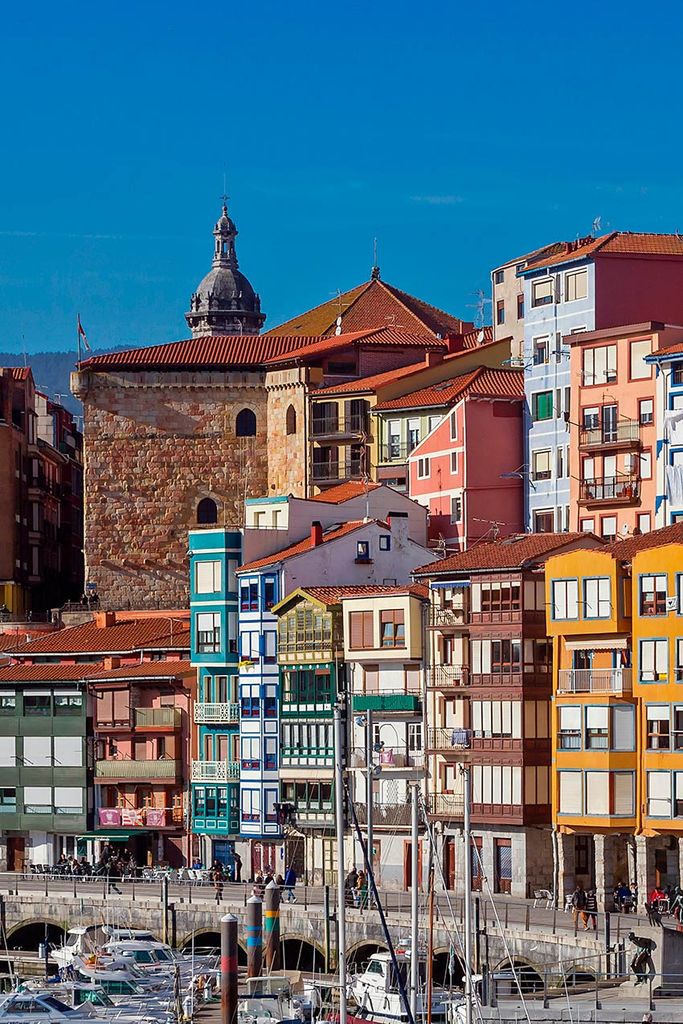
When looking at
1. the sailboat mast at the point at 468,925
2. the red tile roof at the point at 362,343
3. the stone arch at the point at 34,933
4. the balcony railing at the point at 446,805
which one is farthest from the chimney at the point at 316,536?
the sailboat mast at the point at 468,925

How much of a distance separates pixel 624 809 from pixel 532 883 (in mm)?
4501

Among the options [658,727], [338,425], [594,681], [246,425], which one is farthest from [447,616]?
[246,425]

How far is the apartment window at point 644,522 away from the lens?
326 feet

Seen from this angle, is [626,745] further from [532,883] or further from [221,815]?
[221,815]

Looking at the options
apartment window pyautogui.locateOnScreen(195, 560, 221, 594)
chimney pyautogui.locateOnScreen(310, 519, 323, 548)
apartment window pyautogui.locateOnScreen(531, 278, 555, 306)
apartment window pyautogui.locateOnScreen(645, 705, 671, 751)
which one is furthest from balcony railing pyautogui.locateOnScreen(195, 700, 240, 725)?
apartment window pyautogui.locateOnScreen(645, 705, 671, 751)

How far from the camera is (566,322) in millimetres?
105000

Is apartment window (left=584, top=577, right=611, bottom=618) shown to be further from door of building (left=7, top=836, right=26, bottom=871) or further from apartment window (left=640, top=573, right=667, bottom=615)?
door of building (left=7, top=836, right=26, bottom=871)

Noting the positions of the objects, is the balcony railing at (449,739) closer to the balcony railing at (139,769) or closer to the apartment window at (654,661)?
the apartment window at (654,661)

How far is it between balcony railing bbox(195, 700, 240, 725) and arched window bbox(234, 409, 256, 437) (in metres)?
25.2

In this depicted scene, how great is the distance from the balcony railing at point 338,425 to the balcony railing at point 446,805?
30505 millimetres

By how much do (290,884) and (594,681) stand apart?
1310 cm

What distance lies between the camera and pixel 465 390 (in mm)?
111125

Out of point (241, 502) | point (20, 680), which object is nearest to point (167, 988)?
point (20, 680)

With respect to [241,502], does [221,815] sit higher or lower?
lower
